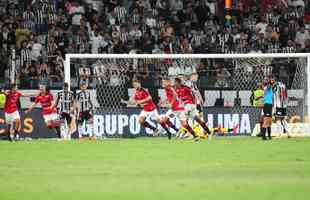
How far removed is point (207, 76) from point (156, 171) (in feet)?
51.8

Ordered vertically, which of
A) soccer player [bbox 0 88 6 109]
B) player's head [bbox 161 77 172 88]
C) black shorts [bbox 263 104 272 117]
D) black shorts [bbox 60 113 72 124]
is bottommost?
black shorts [bbox 60 113 72 124]

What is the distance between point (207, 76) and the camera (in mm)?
33656

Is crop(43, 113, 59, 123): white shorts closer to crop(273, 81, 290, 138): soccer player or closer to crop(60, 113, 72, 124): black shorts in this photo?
crop(60, 113, 72, 124): black shorts

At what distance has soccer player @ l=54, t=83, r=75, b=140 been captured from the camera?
3173 cm

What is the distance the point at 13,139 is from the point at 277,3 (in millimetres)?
14673

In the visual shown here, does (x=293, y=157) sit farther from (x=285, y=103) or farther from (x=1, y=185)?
(x=285, y=103)

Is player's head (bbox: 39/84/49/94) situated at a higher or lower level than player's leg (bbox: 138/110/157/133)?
higher

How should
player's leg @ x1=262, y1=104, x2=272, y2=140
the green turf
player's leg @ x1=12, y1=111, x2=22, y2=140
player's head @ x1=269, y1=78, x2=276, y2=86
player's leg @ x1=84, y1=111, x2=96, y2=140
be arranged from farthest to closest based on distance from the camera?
player's leg @ x1=84, y1=111, x2=96, y2=140
player's leg @ x1=12, y1=111, x2=22, y2=140
player's head @ x1=269, y1=78, x2=276, y2=86
player's leg @ x1=262, y1=104, x2=272, y2=140
the green turf

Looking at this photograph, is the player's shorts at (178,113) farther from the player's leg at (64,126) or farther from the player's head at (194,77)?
the player's leg at (64,126)

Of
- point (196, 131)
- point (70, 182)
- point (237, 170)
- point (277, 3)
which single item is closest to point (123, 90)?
point (196, 131)

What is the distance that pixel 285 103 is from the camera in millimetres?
31250

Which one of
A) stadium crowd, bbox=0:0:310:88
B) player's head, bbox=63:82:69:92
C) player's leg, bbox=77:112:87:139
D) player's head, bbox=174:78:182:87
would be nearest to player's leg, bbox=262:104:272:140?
player's head, bbox=174:78:182:87

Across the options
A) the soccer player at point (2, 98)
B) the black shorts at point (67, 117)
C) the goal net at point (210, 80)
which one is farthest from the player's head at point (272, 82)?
the soccer player at point (2, 98)

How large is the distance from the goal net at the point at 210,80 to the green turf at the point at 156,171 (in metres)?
5.99
